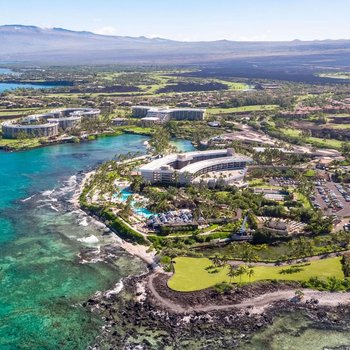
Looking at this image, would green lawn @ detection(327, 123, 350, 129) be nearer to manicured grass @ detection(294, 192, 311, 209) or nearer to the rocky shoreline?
manicured grass @ detection(294, 192, 311, 209)

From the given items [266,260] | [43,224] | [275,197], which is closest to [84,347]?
[266,260]

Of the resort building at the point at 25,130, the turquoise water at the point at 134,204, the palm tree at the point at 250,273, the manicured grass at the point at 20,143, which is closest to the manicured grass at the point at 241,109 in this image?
the resort building at the point at 25,130

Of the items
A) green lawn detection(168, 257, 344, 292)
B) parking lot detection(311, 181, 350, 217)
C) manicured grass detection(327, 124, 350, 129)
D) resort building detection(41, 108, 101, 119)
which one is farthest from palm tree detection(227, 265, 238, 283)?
resort building detection(41, 108, 101, 119)

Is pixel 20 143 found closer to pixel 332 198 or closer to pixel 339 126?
pixel 332 198

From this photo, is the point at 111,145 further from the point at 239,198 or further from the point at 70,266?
the point at 70,266

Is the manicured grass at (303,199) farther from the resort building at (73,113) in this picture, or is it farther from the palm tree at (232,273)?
the resort building at (73,113)

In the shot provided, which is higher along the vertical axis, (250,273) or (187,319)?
(250,273)

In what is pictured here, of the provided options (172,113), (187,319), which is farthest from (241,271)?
(172,113)
